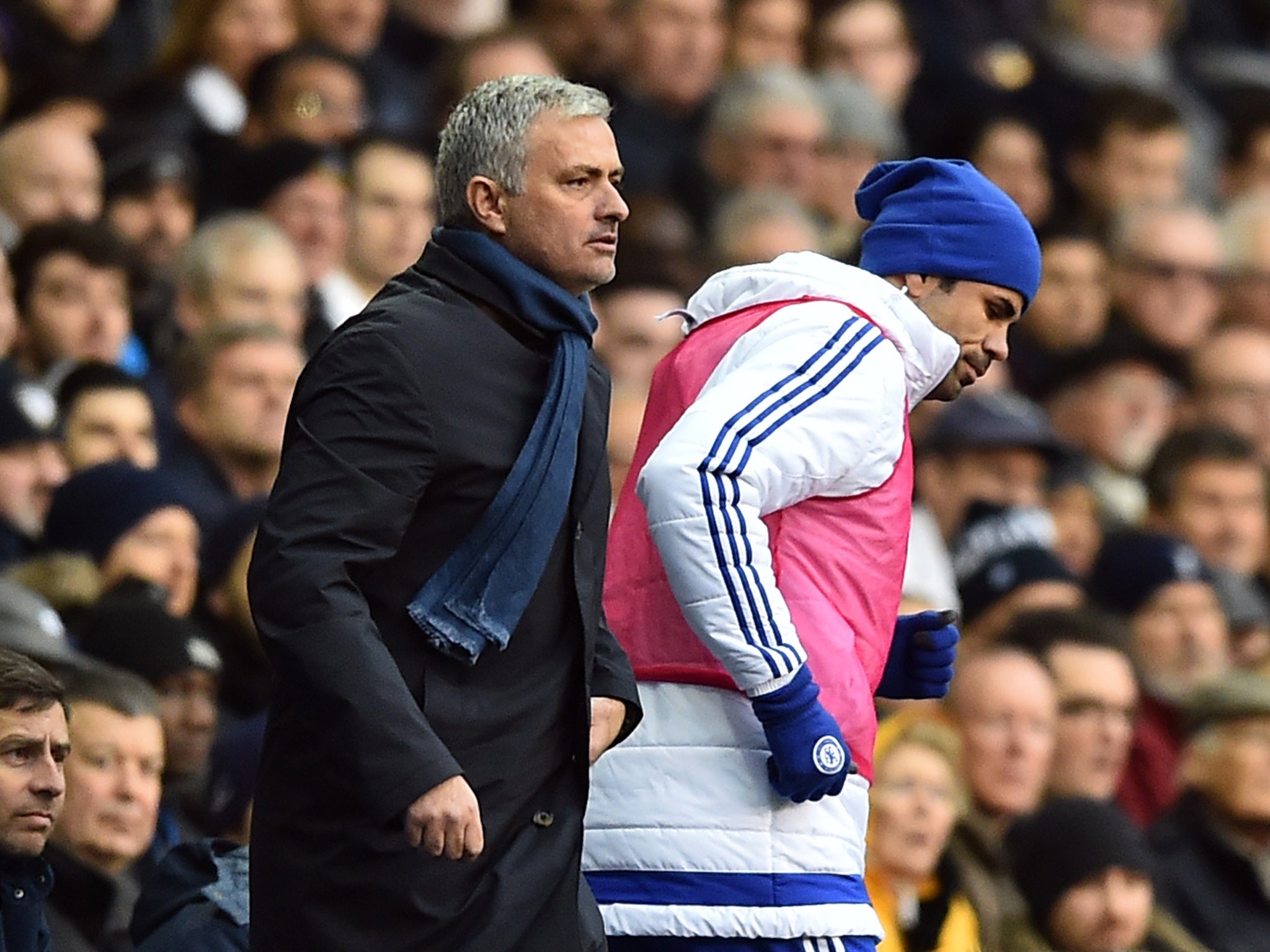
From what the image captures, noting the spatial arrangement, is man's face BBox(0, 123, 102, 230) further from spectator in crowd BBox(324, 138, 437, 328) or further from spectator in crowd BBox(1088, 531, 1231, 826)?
spectator in crowd BBox(1088, 531, 1231, 826)

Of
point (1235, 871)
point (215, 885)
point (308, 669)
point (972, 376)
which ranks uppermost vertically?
point (972, 376)

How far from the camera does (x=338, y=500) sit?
411 centimetres

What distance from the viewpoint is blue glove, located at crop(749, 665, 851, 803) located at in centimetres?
454

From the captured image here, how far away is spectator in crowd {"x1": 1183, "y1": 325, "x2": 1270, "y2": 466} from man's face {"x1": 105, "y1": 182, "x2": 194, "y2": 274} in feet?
14.3

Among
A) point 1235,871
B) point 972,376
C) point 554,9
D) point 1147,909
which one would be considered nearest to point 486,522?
point 972,376

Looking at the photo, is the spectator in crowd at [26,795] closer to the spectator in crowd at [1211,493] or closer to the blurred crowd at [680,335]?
the blurred crowd at [680,335]

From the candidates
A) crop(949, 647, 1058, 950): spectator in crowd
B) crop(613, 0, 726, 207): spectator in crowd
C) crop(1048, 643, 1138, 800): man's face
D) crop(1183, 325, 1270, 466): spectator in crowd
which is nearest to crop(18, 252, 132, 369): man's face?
crop(949, 647, 1058, 950): spectator in crowd

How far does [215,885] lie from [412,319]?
1.49 m

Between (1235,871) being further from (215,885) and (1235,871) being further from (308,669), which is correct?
(308,669)

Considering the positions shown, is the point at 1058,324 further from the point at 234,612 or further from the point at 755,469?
the point at 755,469

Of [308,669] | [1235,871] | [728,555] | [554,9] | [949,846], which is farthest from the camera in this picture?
[554,9]

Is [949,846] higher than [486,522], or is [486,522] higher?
[486,522]

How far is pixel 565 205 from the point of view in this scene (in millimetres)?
4414

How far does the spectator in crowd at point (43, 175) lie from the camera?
9.00 m
